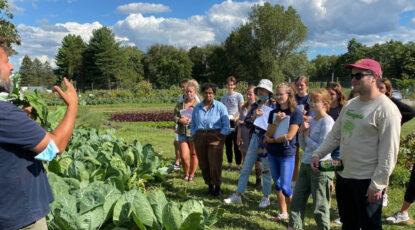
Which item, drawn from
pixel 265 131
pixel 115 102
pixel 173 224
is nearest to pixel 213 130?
pixel 265 131

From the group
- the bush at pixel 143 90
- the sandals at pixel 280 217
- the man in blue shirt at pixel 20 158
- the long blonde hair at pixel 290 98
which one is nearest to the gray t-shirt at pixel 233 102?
the long blonde hair at pixel 290 98

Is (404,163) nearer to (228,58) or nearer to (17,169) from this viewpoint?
(17,169)

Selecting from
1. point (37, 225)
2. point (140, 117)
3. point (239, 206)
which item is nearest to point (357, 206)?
point (239, 206)

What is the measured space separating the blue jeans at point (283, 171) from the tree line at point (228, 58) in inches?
1470

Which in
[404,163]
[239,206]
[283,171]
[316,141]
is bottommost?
[239,206]

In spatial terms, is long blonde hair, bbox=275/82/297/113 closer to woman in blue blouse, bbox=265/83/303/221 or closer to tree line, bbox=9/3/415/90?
woman in blue blouse, bbox=265/83/303/221

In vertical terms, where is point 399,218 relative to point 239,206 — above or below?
above

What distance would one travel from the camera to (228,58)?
5519cm

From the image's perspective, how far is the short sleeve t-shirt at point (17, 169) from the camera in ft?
5.25

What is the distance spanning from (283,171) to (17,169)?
2810 millimetres

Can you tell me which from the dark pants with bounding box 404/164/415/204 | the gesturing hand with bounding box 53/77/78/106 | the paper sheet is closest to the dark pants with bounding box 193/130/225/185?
the paper sheet

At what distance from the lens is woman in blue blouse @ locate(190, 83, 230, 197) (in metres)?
4.70

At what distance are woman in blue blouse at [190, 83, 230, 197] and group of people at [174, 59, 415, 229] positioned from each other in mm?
16

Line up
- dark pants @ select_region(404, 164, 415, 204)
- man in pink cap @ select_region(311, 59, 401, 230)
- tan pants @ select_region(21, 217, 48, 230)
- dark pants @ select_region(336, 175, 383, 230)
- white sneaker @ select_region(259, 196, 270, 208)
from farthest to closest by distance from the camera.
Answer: white sneaker @ select_region(259, 196, 270, 208) < dark pants @ select_region(404, 164, 415, 204) < dark pants @ select_region(336, 175, 383, 230) < man in pink cap @ select_region(311, 59, 401, 230) < tan pants @ select_region(21, 217, 48, 230)
